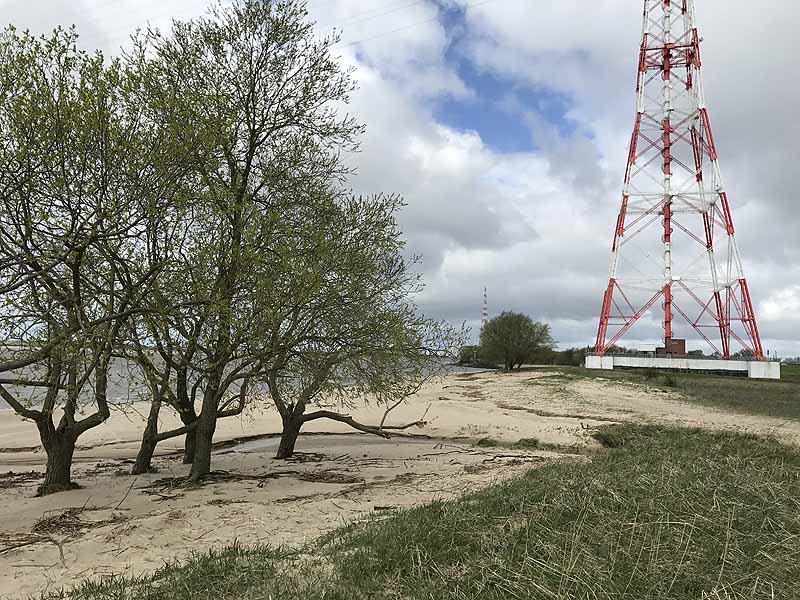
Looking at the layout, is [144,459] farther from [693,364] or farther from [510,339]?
[510,339]

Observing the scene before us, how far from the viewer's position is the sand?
6.86m

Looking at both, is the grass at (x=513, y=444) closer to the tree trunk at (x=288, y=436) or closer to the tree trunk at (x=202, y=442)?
the tree trunk at (x=288, y=436)

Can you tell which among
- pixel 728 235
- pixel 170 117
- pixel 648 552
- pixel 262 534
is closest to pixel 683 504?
pixel 648 552

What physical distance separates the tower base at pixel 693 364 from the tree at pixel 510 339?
465 inches

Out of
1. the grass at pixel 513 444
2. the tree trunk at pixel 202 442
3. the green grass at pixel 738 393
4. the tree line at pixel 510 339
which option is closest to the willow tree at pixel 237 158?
the tree trunk at pixel 202 442

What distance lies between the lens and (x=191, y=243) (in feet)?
31.7

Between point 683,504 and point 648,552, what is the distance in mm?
1516

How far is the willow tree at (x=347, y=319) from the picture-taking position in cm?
1005

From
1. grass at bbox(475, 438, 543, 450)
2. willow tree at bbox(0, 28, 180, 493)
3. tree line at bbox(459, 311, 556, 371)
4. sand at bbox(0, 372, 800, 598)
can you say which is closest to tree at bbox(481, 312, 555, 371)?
tree line at bbox(459, 311, 556, 371)

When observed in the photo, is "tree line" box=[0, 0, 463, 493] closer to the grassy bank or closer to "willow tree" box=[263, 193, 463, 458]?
"willow tree" box=[263, 193, 463, 458]

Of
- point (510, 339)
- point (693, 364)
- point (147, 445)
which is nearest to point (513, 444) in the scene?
point (147, 445)

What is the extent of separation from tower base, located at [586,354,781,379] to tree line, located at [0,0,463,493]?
38141mm

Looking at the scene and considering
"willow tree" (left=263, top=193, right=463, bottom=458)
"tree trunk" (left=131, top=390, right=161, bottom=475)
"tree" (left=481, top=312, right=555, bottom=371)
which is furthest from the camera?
"tree" (left=481, top=312, right=555, bottom=371)

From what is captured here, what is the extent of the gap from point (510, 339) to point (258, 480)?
49959mm
